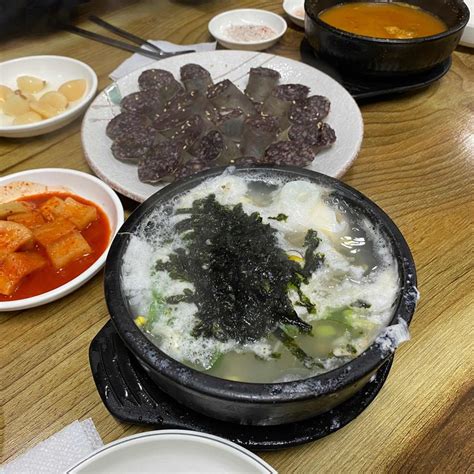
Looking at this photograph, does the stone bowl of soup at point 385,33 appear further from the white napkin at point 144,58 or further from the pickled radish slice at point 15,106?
the pickled radish slice at point 15,106

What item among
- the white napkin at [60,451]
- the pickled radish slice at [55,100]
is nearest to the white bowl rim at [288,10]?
the pickled radish slice at [55,100]

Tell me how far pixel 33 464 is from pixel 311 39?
7.36 ft

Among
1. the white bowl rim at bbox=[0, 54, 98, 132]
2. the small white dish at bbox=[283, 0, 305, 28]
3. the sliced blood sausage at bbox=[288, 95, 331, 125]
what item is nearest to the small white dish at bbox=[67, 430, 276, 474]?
the sliced blood sausage at bbox=[288, 95, 331, 125]

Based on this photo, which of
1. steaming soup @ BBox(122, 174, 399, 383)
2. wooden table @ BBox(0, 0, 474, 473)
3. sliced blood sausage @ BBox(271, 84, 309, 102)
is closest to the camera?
steaming soup @ BBox(122, 174, 399, 383)

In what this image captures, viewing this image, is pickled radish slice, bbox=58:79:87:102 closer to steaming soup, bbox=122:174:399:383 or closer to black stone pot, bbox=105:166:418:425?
steaming soup, bbox=122:174:399:383

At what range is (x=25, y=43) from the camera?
2.87 m

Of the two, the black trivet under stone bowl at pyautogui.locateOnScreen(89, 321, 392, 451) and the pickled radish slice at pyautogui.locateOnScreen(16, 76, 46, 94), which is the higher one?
the pickled radish slice at pyautogui.locateOnScreen(16, 76, 46, 94)

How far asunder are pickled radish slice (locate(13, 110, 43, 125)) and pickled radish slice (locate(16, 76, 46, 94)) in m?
0.29

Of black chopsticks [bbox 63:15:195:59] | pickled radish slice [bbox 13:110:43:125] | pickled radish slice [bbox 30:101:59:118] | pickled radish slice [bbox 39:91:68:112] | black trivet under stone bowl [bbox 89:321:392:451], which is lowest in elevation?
black trivet under stone bowl [bbox 89:321:392:451]

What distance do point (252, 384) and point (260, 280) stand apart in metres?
0.30

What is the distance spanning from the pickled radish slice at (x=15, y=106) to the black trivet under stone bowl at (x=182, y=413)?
1474mm

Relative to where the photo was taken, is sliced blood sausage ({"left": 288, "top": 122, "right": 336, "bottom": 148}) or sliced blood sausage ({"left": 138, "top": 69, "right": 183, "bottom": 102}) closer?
sliced blood sausage ({"left": 288, "top": 122, "right": 336, "bottom": 148})

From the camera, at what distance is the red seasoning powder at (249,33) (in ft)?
9.39

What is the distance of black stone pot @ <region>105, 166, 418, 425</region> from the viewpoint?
40.9 inches
